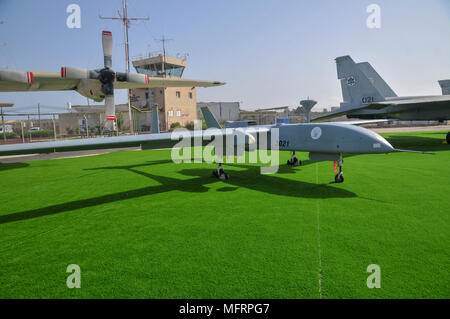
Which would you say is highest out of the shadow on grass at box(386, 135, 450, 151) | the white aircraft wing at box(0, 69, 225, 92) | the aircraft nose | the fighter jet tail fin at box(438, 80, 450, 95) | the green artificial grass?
the fighter jet tail fin at box(438, 80, 450, 95)

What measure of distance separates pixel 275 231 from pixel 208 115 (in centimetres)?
1080

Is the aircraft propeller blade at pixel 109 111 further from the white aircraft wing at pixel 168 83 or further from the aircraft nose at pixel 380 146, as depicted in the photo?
the aircraft nose at pixel 380 146

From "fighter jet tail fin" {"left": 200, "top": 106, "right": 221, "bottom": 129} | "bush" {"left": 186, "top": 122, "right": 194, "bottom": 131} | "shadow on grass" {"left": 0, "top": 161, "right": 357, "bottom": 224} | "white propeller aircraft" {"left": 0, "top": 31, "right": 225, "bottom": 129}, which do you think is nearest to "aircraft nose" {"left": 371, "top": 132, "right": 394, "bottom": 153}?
"shadow on grass" {"left": 0, "top": 161, "right": 357, "bottom": 224}

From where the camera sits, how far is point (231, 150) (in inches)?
442

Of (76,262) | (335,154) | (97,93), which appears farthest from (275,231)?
(97,93)

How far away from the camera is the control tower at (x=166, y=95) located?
53.9 meters

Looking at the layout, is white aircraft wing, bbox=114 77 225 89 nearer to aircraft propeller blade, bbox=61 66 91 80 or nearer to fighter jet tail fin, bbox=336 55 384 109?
aircraft propeller blade, bbox=61 66 91 80

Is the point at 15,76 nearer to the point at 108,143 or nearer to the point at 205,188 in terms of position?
the point at 108,143

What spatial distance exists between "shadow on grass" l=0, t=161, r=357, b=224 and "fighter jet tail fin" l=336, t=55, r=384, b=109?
1798 centimetres

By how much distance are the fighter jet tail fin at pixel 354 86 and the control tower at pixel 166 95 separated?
3573cm

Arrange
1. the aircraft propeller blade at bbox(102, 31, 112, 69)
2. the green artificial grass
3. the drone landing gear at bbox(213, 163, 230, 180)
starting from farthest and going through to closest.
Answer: the aircraft propeller blade at bbox(102, 31, 112, 69) < the drone landing gear at bbox(213, 163, 230, 180) < the green artificial grass

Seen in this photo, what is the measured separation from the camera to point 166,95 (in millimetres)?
53719

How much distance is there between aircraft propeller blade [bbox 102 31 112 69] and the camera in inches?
581
